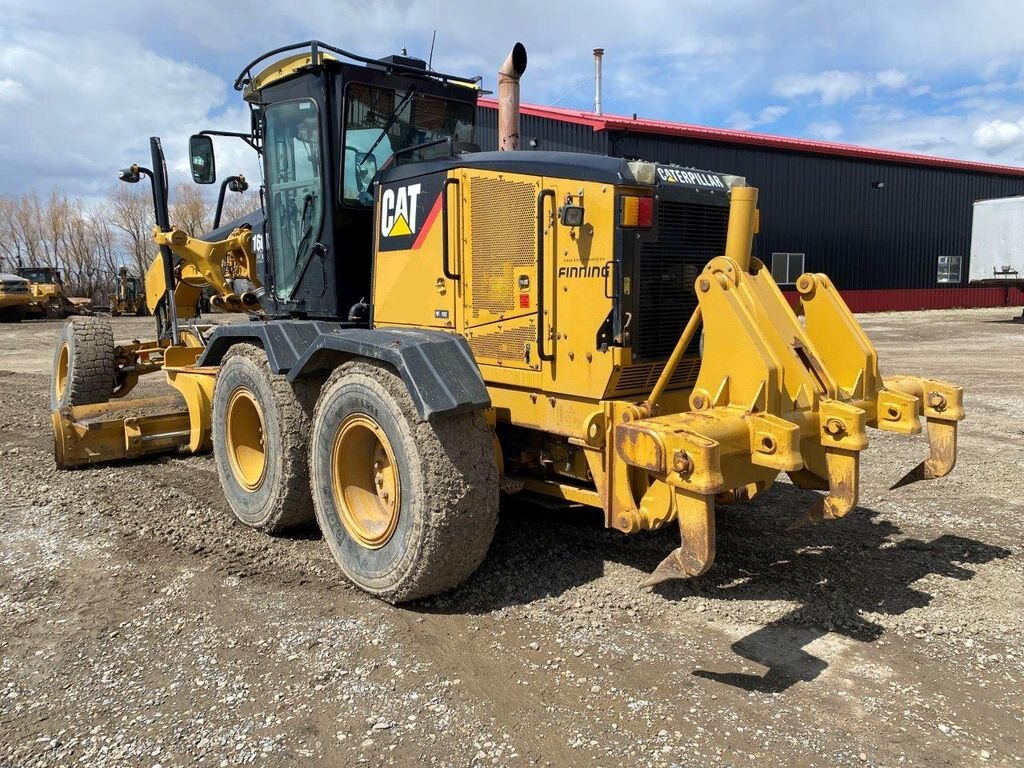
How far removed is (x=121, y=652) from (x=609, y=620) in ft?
7.33

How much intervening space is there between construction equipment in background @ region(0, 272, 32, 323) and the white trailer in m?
31.6

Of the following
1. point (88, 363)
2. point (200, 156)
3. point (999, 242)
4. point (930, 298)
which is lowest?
point (88, 363)

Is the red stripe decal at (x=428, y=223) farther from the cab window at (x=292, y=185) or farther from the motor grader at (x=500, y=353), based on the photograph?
the cab window at (x=292, y=185)

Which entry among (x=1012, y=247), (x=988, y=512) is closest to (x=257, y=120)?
(x=988, y=512)

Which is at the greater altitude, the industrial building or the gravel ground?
the industrial building

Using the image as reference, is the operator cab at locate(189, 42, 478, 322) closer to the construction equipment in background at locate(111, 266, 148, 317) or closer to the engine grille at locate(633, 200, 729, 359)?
the engine grille at locate(633, 200, 729, 359)

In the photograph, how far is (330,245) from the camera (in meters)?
5.13

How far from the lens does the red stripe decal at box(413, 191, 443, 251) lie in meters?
4.37

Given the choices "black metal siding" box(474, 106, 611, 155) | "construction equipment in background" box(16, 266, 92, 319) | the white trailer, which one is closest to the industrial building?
"black metal siding" box(474, 106, 611, 155)

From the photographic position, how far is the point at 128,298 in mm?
32125

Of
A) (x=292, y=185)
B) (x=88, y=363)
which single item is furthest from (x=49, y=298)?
(x=292, y=185)

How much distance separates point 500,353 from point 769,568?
1.93m

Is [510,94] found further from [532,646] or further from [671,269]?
[532,646]

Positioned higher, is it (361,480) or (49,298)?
(49,298)
